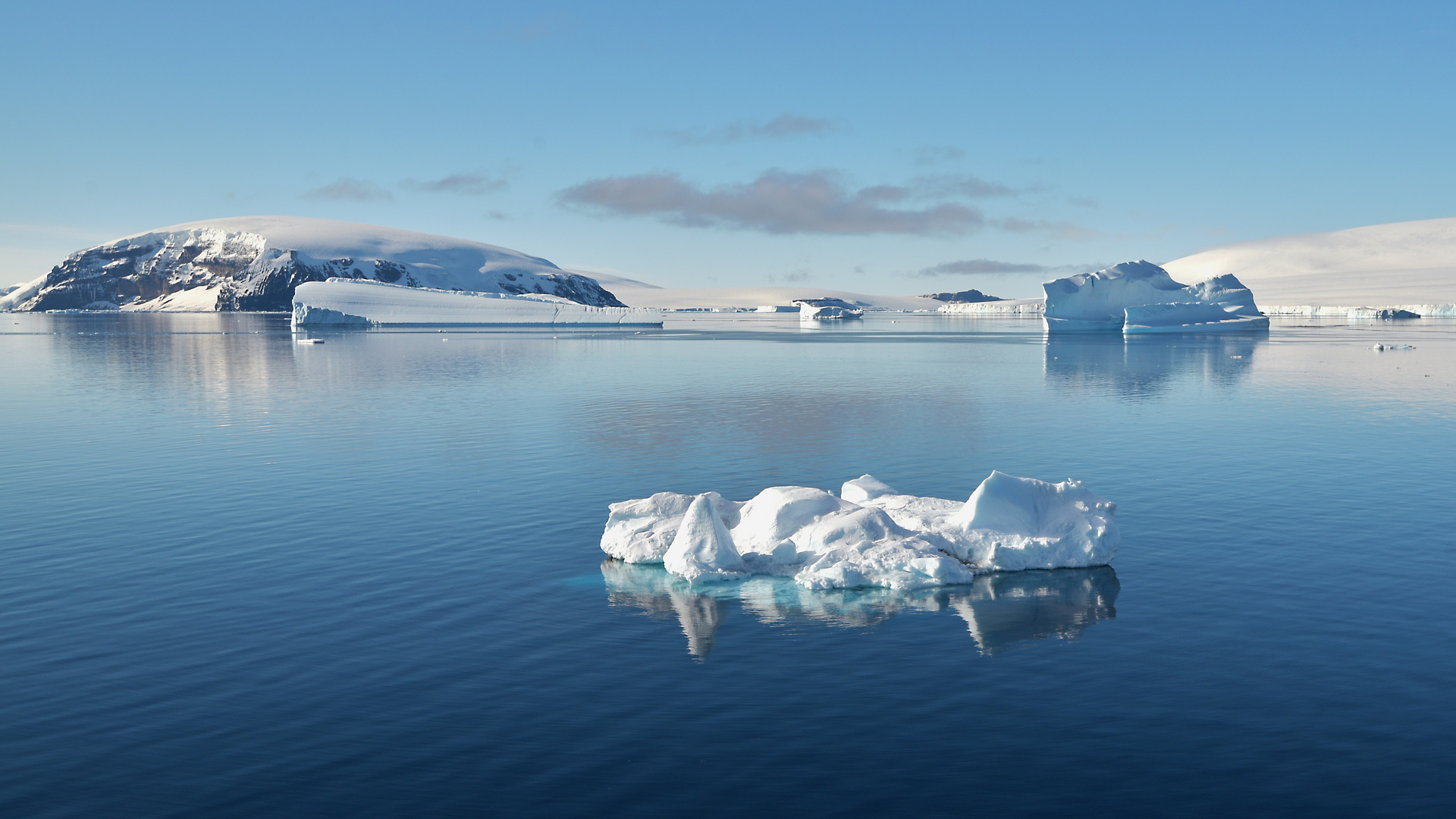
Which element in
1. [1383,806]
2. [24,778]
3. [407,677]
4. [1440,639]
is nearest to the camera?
[1383,806]

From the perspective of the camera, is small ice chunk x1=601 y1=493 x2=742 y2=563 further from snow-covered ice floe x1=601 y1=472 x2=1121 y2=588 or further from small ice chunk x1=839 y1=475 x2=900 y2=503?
small ice chunk x1=839 y1=475 x2=900 y2=503

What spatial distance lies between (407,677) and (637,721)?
258 cm

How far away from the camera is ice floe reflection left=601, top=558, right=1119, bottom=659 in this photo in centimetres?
1179

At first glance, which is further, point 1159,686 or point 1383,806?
point 1159,686

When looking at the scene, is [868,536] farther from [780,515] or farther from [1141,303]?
[1141,303]

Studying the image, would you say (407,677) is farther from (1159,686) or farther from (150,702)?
Result: (1159,686)

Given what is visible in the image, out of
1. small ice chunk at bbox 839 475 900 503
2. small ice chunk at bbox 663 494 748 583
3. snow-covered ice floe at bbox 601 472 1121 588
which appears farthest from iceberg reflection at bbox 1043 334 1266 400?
small ice chunk at bbox 663 494 748 583

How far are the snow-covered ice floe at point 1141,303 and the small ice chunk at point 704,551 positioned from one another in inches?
3219

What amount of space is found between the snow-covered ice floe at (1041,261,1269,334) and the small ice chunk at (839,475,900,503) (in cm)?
7788

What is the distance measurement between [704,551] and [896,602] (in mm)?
2800

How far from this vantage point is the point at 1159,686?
32.2 feet

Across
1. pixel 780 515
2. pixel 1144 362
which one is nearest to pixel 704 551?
pixel 780 515

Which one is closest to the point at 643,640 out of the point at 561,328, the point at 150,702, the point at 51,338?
the point at 150,702

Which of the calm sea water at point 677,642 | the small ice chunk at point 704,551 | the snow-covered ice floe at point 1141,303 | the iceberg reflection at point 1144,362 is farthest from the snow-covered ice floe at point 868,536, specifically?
the snow-covered ice floe at point 1141,303
